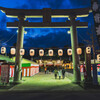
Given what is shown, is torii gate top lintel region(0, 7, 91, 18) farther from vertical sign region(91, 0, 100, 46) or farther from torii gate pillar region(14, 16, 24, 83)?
vertical sign region(91, 0, 100, 46)

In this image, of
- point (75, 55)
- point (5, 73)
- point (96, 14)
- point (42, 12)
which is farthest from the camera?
point (42, 12)

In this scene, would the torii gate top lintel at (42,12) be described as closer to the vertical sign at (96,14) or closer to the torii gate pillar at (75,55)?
the torii gate pillar at (75,55)

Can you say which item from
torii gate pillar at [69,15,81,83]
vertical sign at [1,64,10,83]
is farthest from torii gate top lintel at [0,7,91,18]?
vertical sign at [1,64,10,83]

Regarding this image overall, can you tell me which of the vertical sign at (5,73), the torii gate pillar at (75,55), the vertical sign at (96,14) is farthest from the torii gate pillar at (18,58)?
the vertical sign at (96,14)

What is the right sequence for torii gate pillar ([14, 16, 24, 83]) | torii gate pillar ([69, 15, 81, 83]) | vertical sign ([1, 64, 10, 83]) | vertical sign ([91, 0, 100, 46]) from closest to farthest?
vertical sign ([91, 0, 100, 46]) < vertical sign ([1, 64, 10, 83]) < torii gate pillar ([69, 15, 81, 83]) < torii gate pillar ([14, 16, 24, 83])

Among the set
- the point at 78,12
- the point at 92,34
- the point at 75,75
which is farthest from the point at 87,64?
the point at 92,34

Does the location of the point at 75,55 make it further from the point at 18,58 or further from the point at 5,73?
the point at 5,73

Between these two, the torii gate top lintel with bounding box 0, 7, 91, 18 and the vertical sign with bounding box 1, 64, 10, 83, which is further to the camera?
the torii gate top lintel with bounding box 0, 7, 91, 18

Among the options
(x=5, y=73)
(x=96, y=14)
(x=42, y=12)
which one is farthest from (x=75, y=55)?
(x=5, y=73)

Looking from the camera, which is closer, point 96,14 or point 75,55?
point 96,14

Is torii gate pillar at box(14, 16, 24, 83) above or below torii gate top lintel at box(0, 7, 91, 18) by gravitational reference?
below

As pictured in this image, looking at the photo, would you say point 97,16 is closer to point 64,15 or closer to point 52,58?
point 64,15

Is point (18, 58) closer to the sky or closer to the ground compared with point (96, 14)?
closer to the ground

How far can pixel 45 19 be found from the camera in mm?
14766
